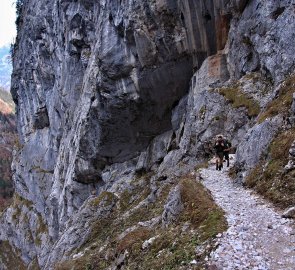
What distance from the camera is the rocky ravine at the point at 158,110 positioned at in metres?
16.8

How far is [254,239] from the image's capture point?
1089cm

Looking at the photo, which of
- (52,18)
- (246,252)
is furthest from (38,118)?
(246,252)

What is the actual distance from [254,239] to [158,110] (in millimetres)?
30209

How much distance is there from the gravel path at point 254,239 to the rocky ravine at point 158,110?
1.94 ft

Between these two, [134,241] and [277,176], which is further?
[134,241]

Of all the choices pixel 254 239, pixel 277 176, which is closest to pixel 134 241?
pixel 254 239

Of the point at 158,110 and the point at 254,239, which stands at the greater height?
the point at 158,110

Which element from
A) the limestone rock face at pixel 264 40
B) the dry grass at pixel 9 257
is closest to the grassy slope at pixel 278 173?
the limestone rock face at pixel 264 40

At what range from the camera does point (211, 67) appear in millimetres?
33094

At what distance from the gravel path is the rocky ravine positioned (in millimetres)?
591

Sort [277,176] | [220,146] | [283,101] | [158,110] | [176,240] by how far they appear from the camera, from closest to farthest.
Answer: [176,240] → [277,176] → [283,101] → [220,146] → [158,110]

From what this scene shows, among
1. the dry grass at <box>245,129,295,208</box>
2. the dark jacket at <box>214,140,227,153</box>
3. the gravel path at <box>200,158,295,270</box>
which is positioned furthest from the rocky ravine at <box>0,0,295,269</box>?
the dark jacket at <box>214,140,227,153</box>

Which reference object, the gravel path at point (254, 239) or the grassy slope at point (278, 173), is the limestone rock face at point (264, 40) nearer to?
the grassy slope at point (278, 173)

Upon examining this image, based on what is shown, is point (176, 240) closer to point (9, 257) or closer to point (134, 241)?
point (134, 241)
